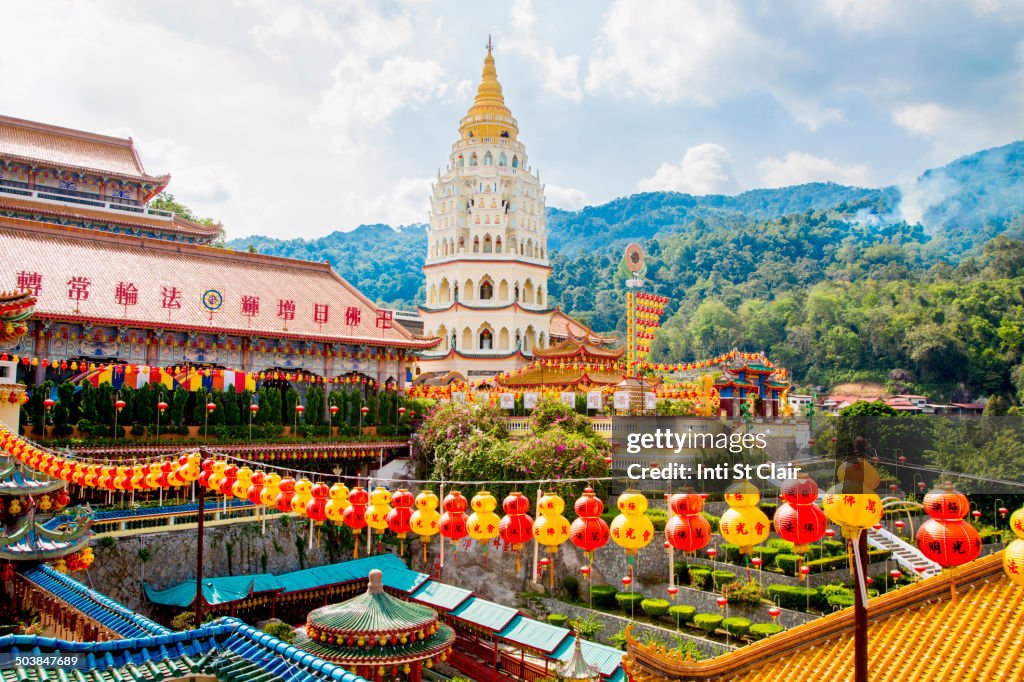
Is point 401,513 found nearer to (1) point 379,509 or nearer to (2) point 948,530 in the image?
(1) point 379,509

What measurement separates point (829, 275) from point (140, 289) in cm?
9484

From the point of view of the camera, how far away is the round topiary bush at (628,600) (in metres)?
20.5

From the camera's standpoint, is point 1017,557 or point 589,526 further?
point 589,526

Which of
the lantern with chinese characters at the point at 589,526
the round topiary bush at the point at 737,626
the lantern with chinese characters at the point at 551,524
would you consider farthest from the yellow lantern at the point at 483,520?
the round topiary bush at the point at 737,626

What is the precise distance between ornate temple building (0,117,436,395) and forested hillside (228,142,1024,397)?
163 ft

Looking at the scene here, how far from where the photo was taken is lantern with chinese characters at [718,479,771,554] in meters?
8.95

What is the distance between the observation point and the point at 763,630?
697 inches

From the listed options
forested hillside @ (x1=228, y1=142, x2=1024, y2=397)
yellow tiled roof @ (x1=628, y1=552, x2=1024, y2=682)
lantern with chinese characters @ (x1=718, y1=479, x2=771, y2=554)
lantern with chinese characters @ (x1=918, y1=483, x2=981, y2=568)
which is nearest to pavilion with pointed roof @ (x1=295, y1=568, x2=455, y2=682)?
yellow tiled roof @ (x1=628, y1=552, x2=1024, y2=682)

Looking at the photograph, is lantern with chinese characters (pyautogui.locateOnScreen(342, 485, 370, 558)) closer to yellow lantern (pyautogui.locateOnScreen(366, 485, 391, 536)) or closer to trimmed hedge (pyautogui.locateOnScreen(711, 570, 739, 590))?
yellow lantern (pyautogui.locateOnScreen(366, 485, 391, 536))

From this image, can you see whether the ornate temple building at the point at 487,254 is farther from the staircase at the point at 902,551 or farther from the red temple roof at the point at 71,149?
the staircase at the point at 902,551

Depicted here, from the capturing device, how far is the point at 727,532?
9.18 m

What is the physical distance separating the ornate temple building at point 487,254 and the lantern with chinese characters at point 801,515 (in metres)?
31.2

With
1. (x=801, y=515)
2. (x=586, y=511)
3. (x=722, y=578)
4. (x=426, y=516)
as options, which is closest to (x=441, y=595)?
(x=722, y=578)

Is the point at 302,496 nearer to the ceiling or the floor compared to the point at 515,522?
nearer to the ceiling
